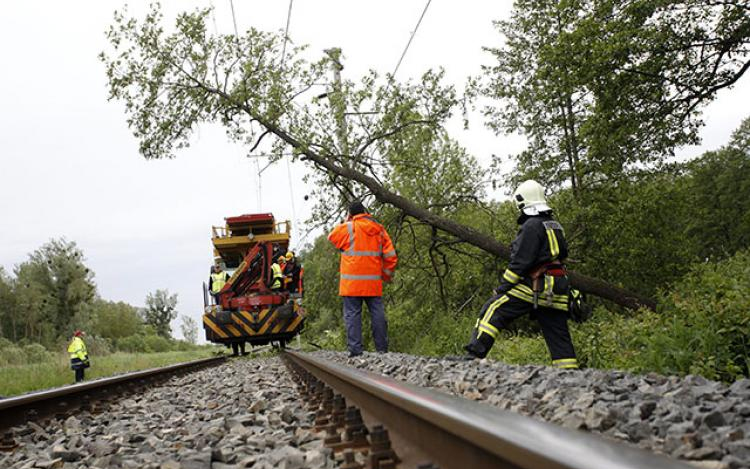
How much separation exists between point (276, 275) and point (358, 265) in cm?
851

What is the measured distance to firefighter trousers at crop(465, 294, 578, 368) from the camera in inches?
221

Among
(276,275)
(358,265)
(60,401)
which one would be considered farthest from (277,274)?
(60,401)

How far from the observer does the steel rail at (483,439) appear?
3.97ft

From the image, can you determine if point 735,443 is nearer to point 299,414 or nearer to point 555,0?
point 299,414

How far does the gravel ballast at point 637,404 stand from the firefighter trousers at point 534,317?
3.21 ft

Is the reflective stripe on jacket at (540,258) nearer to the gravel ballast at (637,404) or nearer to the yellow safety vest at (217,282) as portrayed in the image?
the gravel ballast at (637,404)

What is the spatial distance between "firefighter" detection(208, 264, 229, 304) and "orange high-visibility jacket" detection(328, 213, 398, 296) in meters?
9.18

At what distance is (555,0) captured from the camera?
2009 centimetres

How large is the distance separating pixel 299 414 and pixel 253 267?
496 inches

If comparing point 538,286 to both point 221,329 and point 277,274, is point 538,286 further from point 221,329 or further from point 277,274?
point 221,329

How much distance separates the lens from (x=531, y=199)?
580 centimetres

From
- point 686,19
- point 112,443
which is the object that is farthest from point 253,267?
point 112,443

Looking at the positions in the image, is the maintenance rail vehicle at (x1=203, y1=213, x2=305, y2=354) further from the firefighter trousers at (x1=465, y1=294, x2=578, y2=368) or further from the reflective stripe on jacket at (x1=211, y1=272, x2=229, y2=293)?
the firefighter trousers at (x1=465, y1=294, x2=578, y2=368)

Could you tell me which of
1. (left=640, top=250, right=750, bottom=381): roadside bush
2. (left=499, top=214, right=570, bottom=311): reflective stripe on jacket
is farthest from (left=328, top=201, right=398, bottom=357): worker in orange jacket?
(left=640, top=250, right=750, bottom=381): roadside bush
